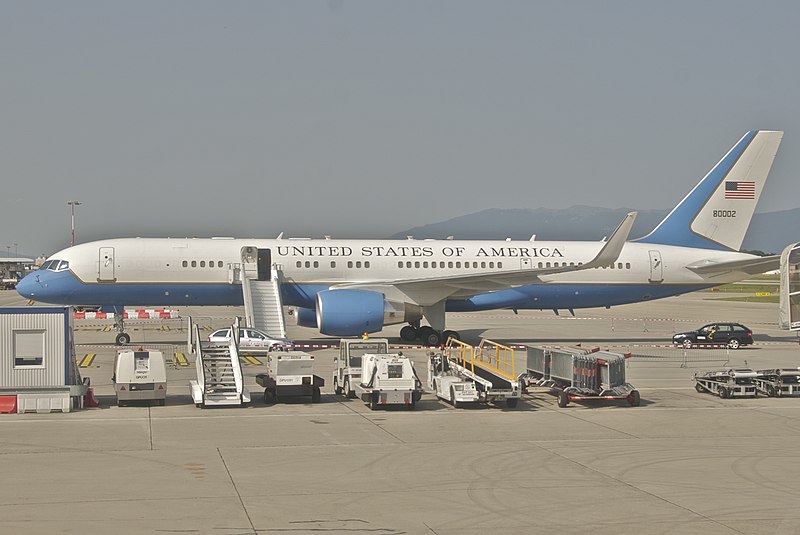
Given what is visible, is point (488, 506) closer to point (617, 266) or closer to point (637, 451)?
point (637, 451)

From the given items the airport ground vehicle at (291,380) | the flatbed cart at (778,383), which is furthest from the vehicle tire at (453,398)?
the flatbed cart at (778,383)

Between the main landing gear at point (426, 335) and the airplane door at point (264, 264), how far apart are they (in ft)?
22.6

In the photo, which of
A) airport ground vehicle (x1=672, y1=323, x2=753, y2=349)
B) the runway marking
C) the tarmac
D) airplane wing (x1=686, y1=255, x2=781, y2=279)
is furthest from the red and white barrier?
the tarmac

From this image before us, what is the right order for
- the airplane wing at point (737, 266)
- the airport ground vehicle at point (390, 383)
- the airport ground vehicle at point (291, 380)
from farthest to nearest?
the airplane wing at point (737, 266) → the airport ground vehicle at point (291, 380) → the airport ground vehicle at point (390, 383)

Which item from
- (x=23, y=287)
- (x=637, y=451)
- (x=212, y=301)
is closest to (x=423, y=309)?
(x=212, y=301)

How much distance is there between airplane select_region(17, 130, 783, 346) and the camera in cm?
3788

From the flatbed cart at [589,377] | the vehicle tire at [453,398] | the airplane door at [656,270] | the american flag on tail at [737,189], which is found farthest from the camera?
the american flag on tail at [737,189]

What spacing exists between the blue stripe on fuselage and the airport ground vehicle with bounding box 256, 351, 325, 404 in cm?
Answer: 1579

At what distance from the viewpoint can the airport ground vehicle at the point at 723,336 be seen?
41.9 m

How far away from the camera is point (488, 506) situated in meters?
13.3

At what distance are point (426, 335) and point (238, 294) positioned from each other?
817 cm

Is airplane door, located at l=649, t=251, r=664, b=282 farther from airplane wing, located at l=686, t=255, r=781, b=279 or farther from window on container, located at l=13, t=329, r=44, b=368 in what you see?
window on container, located at l=13, t=329, r=44, b=368

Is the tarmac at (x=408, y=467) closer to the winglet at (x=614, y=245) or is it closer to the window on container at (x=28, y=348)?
the window on container at (x=28, y=348)

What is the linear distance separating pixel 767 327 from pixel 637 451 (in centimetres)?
4108
